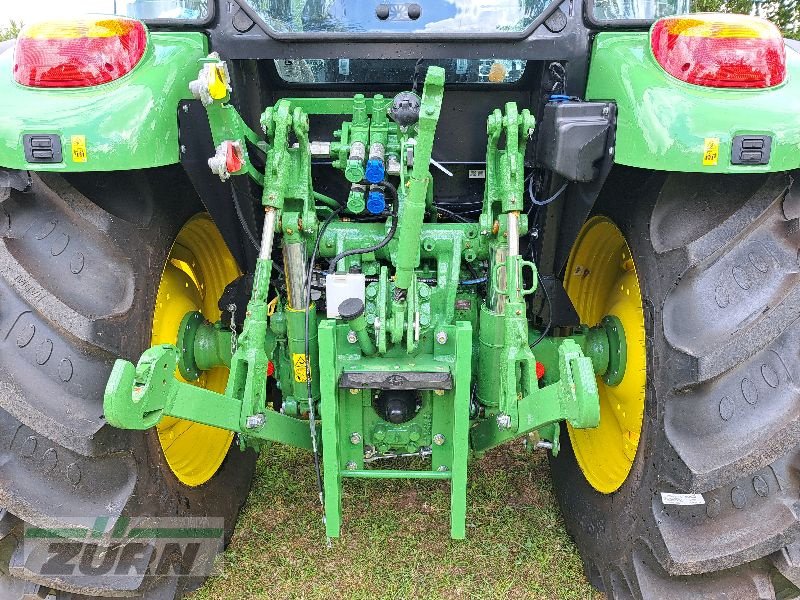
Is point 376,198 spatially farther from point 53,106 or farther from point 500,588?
point 500,588

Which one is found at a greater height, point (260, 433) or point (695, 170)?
point (695, 170)

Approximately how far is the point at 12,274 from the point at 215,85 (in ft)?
2.36

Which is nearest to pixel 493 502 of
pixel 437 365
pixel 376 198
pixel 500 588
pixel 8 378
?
pixel 500 588

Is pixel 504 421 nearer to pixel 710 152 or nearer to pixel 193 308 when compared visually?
pixel 710 152

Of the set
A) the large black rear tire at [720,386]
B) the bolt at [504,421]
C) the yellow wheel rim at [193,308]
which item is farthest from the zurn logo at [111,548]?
the large black rear tire at [720,386]

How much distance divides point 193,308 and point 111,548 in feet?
2.88

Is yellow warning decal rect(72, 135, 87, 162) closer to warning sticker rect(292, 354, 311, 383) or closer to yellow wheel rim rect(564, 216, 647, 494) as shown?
warning sticker rect(292, 354, 311, 383)

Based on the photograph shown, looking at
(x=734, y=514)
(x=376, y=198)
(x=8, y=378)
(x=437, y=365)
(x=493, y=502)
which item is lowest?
(x=493, y=502)

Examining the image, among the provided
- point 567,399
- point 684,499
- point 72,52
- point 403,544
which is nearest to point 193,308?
point 72,52

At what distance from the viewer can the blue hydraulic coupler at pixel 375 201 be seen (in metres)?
2.21

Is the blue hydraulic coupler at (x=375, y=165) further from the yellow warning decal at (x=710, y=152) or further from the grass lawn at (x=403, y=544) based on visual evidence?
the grass lawn at (x=403, y=544)

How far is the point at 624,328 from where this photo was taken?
2.44 m

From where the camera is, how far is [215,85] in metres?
1.82

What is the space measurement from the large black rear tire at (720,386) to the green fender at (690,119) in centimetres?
15
